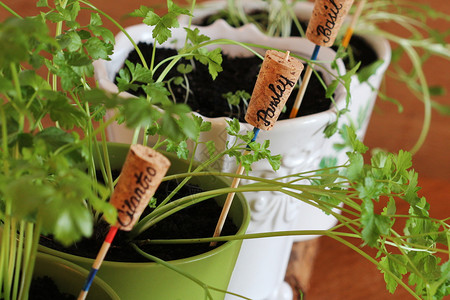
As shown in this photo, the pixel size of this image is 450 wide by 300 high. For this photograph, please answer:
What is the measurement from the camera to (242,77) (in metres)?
0.87

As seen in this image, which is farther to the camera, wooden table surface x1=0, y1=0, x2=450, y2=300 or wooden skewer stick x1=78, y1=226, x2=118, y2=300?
wooden table surface x1=0, y1=0, x2=450, y2=300

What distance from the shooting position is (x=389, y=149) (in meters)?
1.29

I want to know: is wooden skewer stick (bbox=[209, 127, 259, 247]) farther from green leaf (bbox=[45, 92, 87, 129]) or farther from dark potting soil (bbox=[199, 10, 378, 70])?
dark potting soil (bbox=[199, 10, 378, 70])

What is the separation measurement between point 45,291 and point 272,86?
254mm

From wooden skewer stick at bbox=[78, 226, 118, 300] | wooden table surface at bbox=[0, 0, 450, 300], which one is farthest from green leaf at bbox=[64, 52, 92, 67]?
wooden table surface at bbox=[0, 0, 450, 300]

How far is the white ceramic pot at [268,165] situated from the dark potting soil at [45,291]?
0.24 m

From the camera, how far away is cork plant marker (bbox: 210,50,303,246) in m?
0.50

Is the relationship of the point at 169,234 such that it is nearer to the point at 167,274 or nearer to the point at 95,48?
the point at 167,274

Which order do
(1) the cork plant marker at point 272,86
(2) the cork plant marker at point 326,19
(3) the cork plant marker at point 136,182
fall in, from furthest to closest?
(2) the cork plant marker at point 326,19, (1) the cork plant marker at point 272,86, (3) the cork plant marker at point 136,182

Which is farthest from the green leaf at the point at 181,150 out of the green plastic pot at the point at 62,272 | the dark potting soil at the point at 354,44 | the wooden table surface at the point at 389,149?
the dark potting soil at the point at 354,44

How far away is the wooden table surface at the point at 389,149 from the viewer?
0.86 m

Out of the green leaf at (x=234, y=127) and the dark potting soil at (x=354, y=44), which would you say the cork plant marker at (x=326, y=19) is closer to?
the green leaf at (x=234, y=127)

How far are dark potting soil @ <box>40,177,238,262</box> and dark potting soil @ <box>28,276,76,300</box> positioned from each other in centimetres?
4

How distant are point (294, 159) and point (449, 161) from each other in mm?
661
